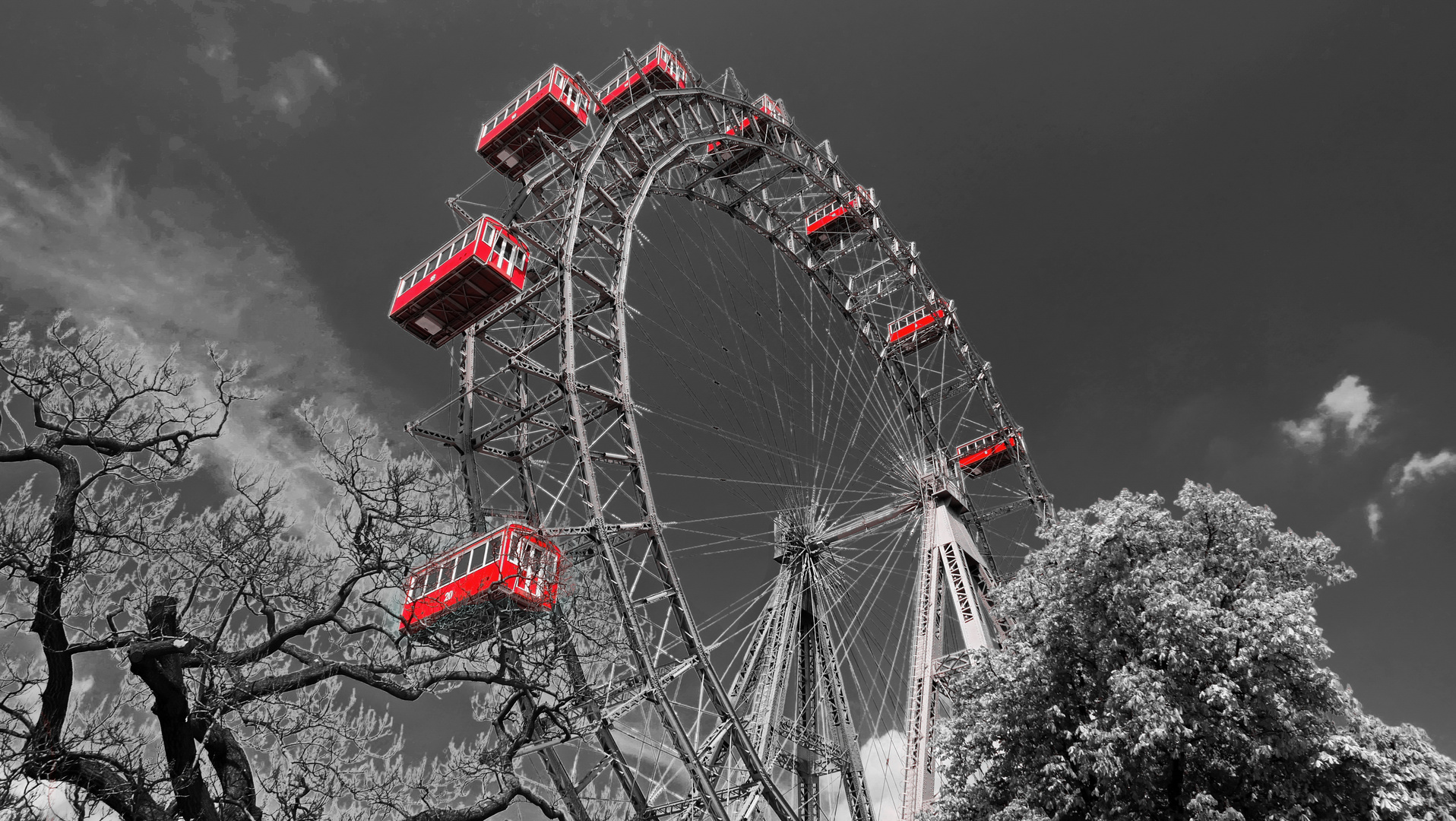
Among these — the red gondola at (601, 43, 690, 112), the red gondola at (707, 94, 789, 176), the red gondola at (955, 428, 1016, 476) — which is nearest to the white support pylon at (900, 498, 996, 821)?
the red gondola at (955, 428, 1016, 476)

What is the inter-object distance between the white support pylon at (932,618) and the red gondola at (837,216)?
36.0 feet

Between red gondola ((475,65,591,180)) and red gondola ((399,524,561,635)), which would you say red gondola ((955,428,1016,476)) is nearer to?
red gondola ((475,65,591,180))

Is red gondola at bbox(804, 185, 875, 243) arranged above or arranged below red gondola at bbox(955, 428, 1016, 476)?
above

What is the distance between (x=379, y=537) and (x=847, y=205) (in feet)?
77.0

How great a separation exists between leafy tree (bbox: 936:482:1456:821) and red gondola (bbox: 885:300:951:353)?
18.5 meters

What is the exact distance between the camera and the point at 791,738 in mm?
20016

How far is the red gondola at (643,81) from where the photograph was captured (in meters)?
23.0

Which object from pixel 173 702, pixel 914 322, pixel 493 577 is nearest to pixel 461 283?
pixel 493 577

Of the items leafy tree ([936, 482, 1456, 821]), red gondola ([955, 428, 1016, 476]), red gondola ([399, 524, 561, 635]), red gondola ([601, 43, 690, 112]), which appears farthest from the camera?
red gondola ([955, 428, 1016, 476])

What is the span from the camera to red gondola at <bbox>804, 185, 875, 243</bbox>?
1147 inches

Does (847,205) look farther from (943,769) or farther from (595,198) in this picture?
(943,769)

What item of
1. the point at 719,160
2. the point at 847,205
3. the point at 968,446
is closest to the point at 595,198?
the point at 719,160

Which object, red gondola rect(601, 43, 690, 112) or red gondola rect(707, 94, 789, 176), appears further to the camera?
red gondola rect(707, 94, 789, 176)

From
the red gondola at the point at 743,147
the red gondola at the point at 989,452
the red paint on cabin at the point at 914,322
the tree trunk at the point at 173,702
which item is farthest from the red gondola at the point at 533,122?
the red gondola at the point at 989,452
